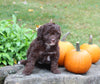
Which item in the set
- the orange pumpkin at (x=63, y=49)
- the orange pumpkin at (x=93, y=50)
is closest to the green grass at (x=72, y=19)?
the orange pumpkin at (x=93, y=50)

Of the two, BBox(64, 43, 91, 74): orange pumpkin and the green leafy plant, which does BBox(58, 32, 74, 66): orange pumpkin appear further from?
the green leafy plant

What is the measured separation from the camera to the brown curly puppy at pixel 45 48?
2.70 m

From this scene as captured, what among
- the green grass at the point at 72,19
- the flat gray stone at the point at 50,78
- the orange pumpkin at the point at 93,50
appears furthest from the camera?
the green grass at the point at 72,19

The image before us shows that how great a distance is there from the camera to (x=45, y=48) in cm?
291

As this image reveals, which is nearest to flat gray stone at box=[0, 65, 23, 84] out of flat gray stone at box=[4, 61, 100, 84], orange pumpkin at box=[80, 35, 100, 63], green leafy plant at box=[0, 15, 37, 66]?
flat gray stone at box=[4, 61, 100, 84]

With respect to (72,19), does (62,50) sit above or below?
below

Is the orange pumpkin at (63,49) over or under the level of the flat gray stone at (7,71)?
over

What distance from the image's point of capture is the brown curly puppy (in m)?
2.70

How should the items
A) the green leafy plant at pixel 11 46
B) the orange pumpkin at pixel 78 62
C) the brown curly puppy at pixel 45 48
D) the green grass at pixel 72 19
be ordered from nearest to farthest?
the brown curly puppy at pixel 45 48, the orange pumpkin at pixel 78 62, the green leafy plant at pixel 11 46, the green grass at pixel 72 19

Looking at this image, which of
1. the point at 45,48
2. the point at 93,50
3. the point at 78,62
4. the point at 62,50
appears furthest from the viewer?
the point at 93,50

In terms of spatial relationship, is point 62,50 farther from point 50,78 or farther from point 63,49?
point 50,78

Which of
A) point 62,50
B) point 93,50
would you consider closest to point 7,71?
point 62,50

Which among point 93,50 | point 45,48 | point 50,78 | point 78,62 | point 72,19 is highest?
point 72,19

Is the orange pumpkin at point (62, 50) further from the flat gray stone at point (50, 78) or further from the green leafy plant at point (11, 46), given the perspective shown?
the green leafy plant at point (11, 46)
